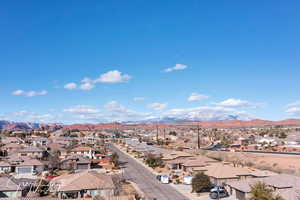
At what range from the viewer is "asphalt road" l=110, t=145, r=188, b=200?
136ft

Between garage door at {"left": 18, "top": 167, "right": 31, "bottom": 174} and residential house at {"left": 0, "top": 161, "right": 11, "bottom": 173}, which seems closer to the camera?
garage door at {"left": 18, "top": 167, "right": 31, "bottom": 174}

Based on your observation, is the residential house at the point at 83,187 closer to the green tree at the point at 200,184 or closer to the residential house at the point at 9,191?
the residential house at the point at 9,191

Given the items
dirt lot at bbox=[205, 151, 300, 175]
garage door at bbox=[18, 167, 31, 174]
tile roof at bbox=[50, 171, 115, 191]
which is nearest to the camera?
tile roof at bbox=[50, 171, 115, 191]

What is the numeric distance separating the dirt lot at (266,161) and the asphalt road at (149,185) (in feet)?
76.6

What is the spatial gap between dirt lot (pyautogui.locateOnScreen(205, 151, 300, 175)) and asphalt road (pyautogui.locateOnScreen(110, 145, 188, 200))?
23.3 m

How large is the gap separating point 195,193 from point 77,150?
5614 cm

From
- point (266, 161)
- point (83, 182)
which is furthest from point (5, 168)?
point (266, 161)

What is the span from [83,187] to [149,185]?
13300 mm

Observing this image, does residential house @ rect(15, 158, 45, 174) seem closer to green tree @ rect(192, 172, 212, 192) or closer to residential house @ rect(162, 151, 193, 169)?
residential house @ rect(162, 151, 193, 169)

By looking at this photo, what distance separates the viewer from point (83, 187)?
3978cm

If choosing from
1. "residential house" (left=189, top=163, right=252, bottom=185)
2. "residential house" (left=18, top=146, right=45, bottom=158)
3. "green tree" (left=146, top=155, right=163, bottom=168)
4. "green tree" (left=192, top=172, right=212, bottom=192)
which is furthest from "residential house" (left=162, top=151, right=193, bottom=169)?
"residential house" (left=18, top=146, right=45, bottom=158)

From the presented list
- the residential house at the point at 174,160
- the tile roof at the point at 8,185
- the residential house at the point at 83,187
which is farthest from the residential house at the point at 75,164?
the residential house at the point at 83,187

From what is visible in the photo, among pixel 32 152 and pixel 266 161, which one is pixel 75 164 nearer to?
pixel 32 152

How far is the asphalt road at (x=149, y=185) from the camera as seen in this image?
41406mm
